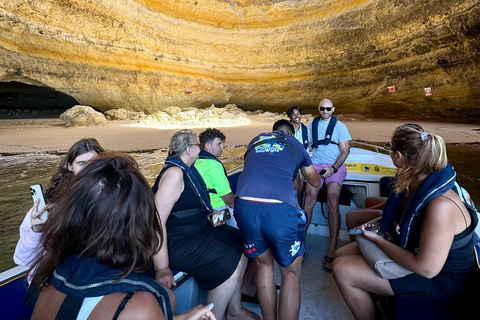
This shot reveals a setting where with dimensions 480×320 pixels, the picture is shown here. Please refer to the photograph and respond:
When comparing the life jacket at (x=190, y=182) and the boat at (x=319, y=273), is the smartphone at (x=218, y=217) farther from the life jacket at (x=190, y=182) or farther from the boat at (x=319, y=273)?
the boat at (x=319, y=273)

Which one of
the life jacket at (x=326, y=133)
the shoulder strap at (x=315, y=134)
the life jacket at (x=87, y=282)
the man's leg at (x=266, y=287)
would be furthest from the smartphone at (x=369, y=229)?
the shoulder strap at (x=315, y=134)

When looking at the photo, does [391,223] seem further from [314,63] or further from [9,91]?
[9,91]

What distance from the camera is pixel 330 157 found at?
9.59ft

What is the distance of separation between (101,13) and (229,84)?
7608 mm

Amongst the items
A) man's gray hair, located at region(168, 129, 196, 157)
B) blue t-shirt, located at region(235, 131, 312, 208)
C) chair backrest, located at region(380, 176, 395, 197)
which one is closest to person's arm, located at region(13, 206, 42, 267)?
man's gray hair, located at region(168, 129, 196, 157)

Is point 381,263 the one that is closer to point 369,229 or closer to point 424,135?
point 369,229

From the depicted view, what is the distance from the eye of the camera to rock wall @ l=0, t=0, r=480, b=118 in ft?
37.0

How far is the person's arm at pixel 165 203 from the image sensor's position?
1.42 m

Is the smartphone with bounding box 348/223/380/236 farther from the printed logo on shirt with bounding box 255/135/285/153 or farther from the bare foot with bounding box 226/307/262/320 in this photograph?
the bare foot with bounding box 226/307/262/320

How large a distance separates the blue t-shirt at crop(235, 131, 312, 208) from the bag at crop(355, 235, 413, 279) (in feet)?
1.46

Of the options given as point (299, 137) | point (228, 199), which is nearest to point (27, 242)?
point (228, 199)

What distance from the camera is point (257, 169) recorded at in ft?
5.64

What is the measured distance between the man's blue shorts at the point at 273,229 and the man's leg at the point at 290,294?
7cm

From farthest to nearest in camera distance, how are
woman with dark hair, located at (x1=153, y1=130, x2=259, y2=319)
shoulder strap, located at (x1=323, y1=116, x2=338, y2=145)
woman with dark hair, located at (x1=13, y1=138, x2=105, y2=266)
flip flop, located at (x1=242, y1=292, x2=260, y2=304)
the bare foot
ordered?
shoulder strap, located at (x1=323, y1=116, x2=338, y2=145)
flip flop, located at (x1=242, y1=292, x2=260, y2=304)
the bare foot
woman with dark hair, located at (x1=153, y1=130, x2=259, y2=319)
woman with dark hair, located at (x1=13, y1=138, x2=105, y2=266)
